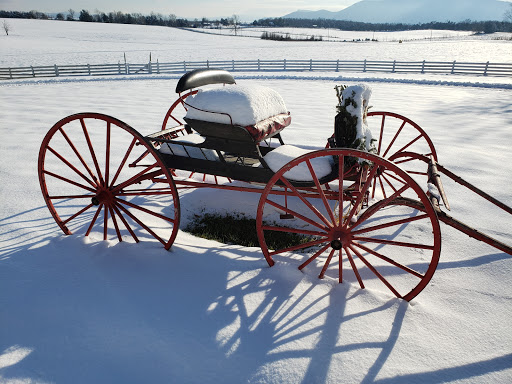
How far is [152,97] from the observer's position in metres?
12.9

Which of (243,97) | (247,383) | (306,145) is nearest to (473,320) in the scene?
(247,383)

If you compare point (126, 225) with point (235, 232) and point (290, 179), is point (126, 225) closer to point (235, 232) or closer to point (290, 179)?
point (235, 232)

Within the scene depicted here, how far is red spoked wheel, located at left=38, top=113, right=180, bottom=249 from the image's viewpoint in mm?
3375

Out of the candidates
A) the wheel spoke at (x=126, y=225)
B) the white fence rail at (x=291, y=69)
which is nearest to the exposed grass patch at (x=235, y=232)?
the wheel spoke at (x=126, y=225)

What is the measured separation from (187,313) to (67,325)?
857 millimetres

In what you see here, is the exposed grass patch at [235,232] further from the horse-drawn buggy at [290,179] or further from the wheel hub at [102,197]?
the wheel hub at [102,197]

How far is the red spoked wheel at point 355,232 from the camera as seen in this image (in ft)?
8.64

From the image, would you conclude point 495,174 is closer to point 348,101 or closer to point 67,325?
point 348,101

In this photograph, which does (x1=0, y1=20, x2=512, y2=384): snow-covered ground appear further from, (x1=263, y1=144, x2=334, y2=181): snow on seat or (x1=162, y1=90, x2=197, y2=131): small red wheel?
(x1=162, y1=90, x2=197, y2=131): small red wheel

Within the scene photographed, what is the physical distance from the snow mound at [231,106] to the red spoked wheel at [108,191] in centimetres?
57

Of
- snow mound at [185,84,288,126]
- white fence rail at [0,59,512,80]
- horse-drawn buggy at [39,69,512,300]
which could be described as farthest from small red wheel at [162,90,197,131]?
white fence rail at [0,59,512,80]

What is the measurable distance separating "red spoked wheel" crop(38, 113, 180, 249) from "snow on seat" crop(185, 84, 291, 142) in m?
0.57

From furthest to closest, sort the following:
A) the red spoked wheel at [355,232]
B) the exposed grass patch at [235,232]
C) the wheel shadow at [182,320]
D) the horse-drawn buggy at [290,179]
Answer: the exposed grass patch at [235,232], the horse-drawn buggy at [290,179], the red spoked wheel at [355,232], the wheel shadow at [182,320]

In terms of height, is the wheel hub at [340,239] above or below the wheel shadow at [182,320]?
above
